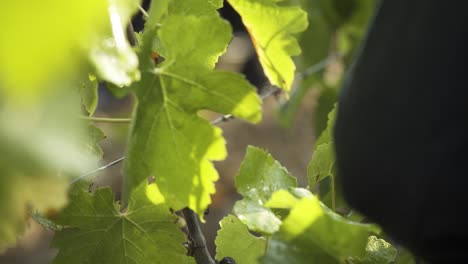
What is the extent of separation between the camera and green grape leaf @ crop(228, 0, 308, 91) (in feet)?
2.25

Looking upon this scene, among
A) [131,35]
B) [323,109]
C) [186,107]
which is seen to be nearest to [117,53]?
[186,107]

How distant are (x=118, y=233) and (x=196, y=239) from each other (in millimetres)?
85

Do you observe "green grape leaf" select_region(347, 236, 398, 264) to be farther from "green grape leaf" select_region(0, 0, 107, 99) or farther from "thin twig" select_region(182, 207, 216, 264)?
"green grape leaf" select_region(0, 0, 107, 99)

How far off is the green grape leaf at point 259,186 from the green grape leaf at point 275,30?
66mm

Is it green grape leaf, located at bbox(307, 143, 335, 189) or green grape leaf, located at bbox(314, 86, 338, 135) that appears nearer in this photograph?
green grape leaf, located at bbox(307, 143, 335, 189)

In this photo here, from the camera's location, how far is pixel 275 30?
0.69 m

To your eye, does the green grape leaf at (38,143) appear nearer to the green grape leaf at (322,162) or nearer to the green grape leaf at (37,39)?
the green grape leaf at (37,39)

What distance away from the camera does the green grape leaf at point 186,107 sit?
1.98 ft

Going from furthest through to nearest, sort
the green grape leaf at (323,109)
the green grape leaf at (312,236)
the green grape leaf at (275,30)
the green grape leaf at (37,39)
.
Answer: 1. the green grape leaf at (323,109)
2. the green grape leaf at (275,30)
3. the green grape leaf at (312,236)
4. the green grape leaf at (37,39)

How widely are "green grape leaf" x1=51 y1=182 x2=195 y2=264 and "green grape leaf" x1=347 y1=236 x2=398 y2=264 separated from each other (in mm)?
146

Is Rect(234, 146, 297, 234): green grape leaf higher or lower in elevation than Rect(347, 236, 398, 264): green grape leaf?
A: higher

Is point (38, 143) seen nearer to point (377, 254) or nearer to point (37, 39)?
point (37, 39)

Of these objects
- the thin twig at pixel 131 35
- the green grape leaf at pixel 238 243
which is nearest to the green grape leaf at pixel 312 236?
the green grape leaf at pixel 238 243

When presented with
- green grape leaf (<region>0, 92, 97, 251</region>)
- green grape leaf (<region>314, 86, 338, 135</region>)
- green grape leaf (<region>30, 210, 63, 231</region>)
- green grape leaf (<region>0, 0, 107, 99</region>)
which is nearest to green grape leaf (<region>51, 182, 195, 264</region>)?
green grape leaf (<region>30, 210, 63, 231</region>)
